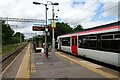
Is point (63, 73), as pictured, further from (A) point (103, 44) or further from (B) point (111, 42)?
(A) point (103, 44)

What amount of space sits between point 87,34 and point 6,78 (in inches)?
393

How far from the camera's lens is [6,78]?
13.5 m

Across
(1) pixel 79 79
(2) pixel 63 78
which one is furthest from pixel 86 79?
(2) pixel 63 78

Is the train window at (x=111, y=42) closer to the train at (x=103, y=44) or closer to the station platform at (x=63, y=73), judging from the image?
Result: the train at (x=103, y=44)

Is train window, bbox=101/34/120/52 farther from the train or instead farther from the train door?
the train door

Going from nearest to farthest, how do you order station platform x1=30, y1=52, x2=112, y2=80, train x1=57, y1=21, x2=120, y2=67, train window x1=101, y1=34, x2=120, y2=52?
station platform x1=30, y1=52, x2=112, y2=80 → train window x1=101, y1=34, x2=120, y2=52 → train x1=57, y1=21, x2=120, y2=67

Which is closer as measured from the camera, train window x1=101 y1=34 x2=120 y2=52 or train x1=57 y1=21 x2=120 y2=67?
train window x1=101 y1=34 x2=120 y2=52

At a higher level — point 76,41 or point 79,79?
point 76,41

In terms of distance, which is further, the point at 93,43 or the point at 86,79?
the point at 93,43

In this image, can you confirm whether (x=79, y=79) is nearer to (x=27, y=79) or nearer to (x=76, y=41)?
(x=27, y=79)

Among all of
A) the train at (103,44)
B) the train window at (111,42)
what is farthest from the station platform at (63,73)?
the train window at (111,42)

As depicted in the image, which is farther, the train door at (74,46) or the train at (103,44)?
the train door at (74,46)

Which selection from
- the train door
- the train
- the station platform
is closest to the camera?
the station platform

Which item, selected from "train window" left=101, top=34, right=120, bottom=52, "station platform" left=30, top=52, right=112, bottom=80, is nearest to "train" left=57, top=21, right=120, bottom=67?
"train window" left=101, top=34, right=120, bottom=52
